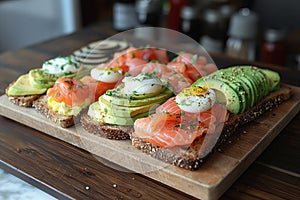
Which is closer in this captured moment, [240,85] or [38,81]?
[240,85]

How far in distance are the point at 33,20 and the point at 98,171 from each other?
269cm

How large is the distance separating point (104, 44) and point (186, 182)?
2.93 ft

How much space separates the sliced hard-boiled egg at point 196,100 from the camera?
1181mm

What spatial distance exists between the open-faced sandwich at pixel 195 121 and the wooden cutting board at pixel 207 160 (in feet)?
Answer: 0.09

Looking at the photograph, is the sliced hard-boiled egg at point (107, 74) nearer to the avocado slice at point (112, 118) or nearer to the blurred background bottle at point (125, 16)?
the avocado slice at point (112, 118)

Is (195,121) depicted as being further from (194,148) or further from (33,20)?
(33,20)

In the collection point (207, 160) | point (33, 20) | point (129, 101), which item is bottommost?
point (33, 20)

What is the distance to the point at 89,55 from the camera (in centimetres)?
170

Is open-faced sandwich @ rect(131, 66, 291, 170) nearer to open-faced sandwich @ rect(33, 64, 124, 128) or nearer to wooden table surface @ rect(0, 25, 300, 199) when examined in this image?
wooden table surface @ rect(0, 25, 300, 199)

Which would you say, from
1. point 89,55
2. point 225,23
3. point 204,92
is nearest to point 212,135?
point 204,92

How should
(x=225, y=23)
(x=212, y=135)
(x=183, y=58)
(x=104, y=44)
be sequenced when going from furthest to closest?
1. (x=225, y=23)
2. (x=104, y=44)
3. (x=183, y=58)
4. (x=212, y=135)

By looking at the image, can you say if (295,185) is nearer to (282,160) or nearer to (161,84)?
(282,160)

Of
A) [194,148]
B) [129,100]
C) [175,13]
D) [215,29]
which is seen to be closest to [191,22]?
[215,29]

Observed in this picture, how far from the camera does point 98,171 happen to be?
3.93ft
